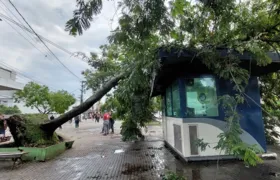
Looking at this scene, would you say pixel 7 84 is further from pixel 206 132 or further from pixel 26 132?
pixel 206 132

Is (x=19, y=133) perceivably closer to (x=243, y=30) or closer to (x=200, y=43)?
(x=200, y=43)

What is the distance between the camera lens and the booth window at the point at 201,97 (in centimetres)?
595

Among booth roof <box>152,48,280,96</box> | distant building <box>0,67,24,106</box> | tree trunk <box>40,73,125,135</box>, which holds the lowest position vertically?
tree trunk <box>40,73,125,135</box>

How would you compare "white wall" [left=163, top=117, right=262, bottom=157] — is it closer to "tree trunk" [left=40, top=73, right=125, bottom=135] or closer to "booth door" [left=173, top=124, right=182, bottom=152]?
"booth door" [left=173, top=124, right=182, bottom=152]

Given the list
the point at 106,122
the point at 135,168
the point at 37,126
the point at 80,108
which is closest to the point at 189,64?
the point at 135,168

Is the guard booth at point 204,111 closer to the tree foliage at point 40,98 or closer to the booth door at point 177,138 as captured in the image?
the booth door at point 177,138

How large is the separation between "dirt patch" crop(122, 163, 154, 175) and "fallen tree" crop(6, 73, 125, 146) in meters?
3.35

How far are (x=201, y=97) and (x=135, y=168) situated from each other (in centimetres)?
281

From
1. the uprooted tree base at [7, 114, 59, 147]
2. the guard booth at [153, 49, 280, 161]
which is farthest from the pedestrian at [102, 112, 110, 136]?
the guard booth at [153, 49, 280, 161]

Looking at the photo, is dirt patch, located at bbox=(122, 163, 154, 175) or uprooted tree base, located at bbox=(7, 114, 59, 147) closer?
dirt patch, located at bbox=(122, 163, 154, 175)

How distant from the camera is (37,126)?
8336 millimetres

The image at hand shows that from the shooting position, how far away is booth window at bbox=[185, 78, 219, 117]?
5949mm

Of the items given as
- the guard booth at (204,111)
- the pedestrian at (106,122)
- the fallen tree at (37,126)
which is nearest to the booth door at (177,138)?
the guard booth at (204,111)

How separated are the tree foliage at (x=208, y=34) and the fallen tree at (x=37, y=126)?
8.72 feet
